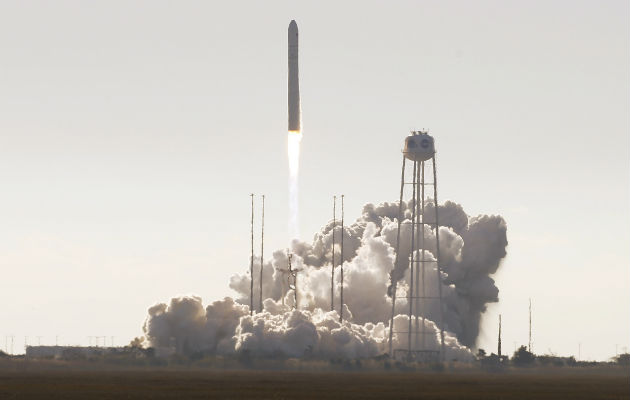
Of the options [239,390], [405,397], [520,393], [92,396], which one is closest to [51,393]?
[92,396]

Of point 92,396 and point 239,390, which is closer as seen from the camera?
point 92,396

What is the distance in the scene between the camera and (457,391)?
643 ft

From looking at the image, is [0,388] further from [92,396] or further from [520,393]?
[520,393]

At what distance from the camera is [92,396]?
17400 cm

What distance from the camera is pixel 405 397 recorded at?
177750 millimetres

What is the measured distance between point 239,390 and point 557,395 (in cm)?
3563

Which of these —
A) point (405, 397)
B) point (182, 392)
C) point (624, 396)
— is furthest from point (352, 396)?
point (624, 396)

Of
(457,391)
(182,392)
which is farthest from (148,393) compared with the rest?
(457,391)

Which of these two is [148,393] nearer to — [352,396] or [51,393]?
[51,393]

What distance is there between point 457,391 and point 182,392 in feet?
108

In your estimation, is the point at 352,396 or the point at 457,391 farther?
the point at 457,391

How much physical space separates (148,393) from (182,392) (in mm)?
5773

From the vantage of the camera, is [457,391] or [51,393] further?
[457,391]

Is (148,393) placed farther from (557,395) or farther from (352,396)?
(557,395)
